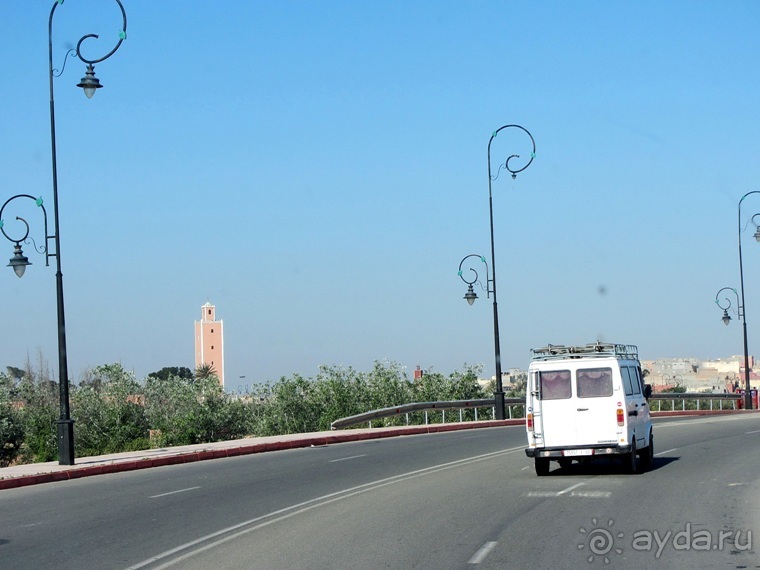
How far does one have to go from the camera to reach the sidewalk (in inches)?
826

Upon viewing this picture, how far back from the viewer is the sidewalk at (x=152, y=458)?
2098cm

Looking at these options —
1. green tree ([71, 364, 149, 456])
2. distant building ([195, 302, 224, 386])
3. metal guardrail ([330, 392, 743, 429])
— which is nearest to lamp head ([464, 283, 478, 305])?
metal guardrail ([330, 392, 743, 429])

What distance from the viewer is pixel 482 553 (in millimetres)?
10547

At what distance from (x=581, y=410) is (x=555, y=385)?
2.14 feet

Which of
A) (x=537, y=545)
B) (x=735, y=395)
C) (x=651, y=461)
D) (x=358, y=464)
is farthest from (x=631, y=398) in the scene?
(x=735, y=395)

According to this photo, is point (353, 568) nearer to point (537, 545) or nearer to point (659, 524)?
point (537, 545)

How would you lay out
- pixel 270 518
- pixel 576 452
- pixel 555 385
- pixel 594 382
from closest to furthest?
pixel 270 518
pixel 576 452
pixel 594 382
pixel 555 385

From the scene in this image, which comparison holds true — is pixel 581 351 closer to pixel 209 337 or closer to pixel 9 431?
pixel 9 431

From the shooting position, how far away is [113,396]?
41.4m

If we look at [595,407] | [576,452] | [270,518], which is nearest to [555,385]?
[595,407]

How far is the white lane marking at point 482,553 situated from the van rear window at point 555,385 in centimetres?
771

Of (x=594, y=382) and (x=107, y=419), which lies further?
(x=107, y=419)

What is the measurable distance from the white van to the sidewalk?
9503 mm

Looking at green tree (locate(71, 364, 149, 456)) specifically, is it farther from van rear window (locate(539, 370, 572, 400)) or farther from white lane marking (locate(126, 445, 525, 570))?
van rear window (locate(539, 370, 572, 400))
